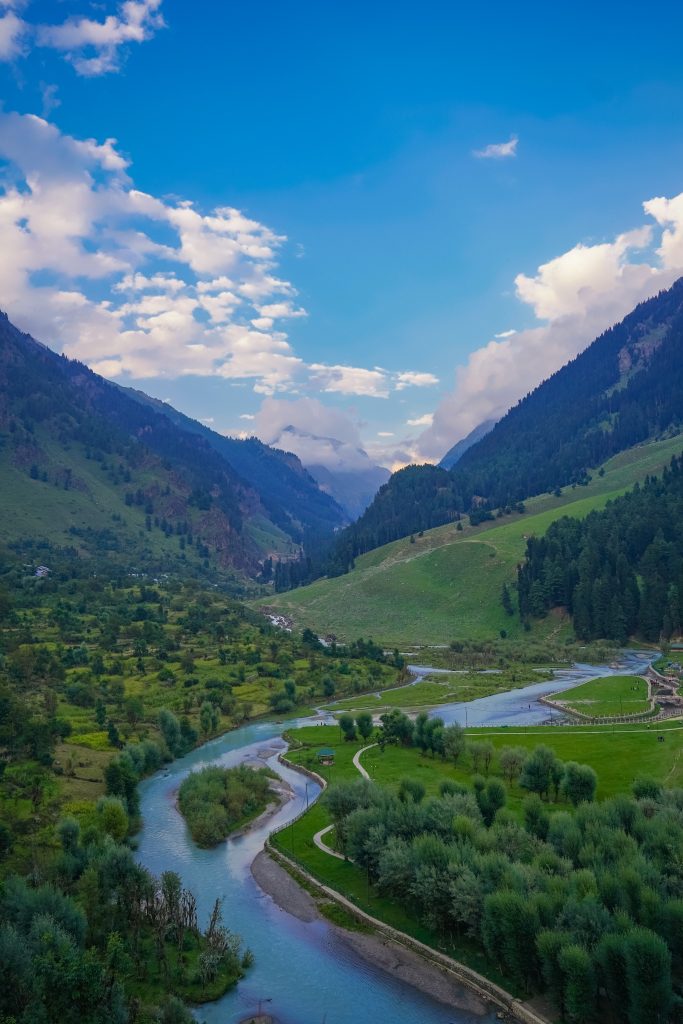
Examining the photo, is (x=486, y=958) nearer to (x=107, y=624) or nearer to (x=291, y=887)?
(x=291, y=887)

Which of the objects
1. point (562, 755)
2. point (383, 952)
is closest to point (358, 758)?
point (562, 755)

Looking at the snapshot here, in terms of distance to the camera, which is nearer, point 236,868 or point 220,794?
point 236,868

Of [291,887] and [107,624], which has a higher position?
[107,624]

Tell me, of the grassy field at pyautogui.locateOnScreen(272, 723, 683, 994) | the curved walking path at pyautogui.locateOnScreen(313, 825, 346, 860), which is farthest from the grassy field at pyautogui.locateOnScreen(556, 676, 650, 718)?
the curved walking path at pyautogui.locateOnScreen(313, 825, 346, 860)

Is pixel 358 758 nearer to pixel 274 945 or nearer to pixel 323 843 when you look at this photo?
pixel 323 843

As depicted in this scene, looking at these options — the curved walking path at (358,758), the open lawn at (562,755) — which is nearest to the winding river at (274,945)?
the curved walking path at (358,758)

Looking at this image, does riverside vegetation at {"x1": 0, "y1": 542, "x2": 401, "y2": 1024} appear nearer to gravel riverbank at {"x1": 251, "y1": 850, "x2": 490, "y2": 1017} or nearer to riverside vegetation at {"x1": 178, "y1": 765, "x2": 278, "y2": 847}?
riverside vegetation at {"x1": 178, "y1": 765, "x2": 278, "y2": 847}

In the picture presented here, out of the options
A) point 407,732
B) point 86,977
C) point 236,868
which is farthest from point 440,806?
point 407,732
